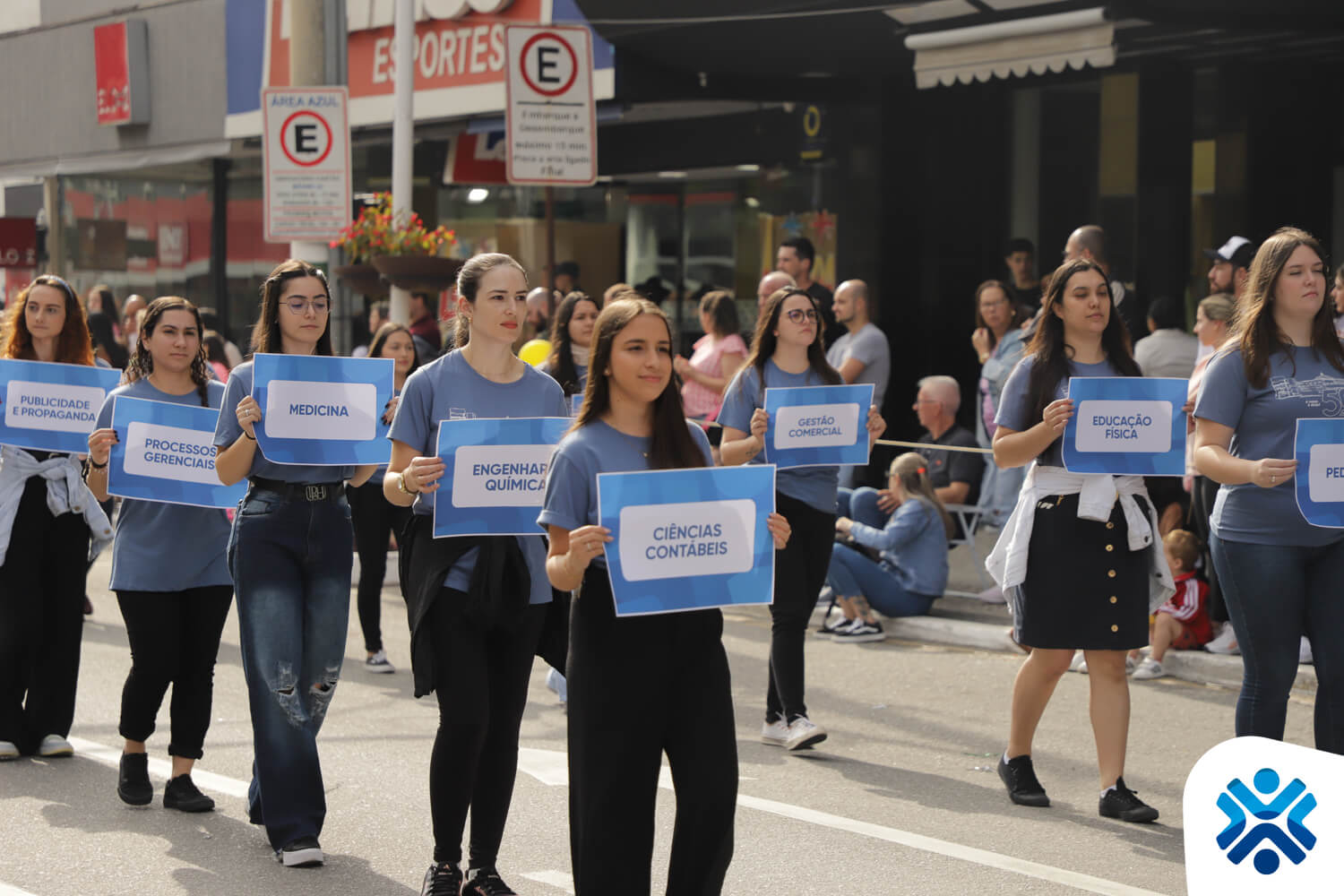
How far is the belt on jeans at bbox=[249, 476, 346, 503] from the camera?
5.82 meters

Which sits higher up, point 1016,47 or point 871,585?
point 1016,47

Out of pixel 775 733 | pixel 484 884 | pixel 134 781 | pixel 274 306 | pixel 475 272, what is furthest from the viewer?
pixel 775 733

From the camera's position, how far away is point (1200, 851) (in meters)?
2.83

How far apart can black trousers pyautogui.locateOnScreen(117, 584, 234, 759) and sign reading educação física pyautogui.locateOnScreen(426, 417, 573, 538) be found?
5.51 ft

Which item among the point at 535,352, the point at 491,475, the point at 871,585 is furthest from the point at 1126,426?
the point at 535,352

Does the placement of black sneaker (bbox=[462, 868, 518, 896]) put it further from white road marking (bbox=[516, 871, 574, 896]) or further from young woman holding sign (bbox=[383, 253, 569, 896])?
white road marking (bbox=[516, 871, 574, 896])

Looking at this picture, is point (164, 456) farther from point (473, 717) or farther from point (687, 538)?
point (687, 538)

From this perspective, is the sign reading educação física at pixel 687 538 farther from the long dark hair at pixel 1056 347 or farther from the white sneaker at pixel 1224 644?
the white sneaker at pixel 1224 644

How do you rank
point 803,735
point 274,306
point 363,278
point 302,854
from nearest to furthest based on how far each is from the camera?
point 302,854 → point 274,306 → point 803,735 → point 363,278

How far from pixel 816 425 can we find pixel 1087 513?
1431mm

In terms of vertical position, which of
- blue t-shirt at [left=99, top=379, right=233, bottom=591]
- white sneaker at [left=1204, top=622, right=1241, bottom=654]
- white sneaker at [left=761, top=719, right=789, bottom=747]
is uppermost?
blue t-shirt at [left=99, top=379, right=233, bottom=591]

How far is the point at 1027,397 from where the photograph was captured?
21.1 ft

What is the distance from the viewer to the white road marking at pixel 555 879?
5.55 meters

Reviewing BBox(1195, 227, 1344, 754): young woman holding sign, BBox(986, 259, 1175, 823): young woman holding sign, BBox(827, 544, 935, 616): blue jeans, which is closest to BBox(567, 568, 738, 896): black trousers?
BBox(1195, 227, 1344, 754): young woman holding sign
